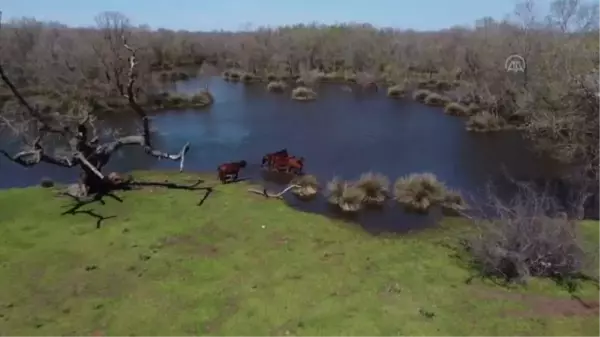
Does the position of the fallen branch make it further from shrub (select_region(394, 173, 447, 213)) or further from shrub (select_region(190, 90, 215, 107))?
shrub (select_region(190, 90, 215, 107))

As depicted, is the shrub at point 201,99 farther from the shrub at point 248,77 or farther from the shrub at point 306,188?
the shrub at point 306,188

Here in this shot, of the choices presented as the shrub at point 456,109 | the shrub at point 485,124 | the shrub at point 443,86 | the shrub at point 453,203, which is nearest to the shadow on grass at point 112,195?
the shrub at point 453,203

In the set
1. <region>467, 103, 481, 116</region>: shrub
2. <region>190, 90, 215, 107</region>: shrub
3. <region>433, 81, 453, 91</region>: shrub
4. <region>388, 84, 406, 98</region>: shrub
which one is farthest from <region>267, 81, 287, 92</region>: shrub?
<region>467, 103, 481, 116</region>: shrub

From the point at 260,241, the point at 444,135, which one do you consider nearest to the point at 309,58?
the point at 444,135

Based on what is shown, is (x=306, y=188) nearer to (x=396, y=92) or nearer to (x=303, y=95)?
(x=303, y=95)

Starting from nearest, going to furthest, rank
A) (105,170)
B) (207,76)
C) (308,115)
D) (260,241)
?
(260,241) < (105,170) < (308,115) < (207,76)

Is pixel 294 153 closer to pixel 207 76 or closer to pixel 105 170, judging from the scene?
pixel 105 170
